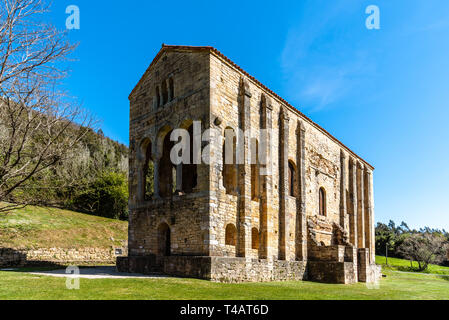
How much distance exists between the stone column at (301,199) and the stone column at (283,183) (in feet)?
5.35

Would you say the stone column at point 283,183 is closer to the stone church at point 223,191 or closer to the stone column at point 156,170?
the stone church at point 223,191

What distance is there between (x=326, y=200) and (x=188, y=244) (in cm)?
1269

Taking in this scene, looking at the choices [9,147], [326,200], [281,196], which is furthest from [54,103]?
[326,200]

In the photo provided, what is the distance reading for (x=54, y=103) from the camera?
1018 cm

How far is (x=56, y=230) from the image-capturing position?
26.9 metres

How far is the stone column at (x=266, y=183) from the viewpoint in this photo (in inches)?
692

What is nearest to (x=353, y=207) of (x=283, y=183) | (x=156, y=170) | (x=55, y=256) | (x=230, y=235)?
(x=283, y=183)

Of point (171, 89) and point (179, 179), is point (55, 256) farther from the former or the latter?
point (171, 89)

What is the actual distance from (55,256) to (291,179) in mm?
15371

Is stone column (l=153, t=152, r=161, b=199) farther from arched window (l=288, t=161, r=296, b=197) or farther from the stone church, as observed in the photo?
arched window (l=288, t=161, r=296, b=197)

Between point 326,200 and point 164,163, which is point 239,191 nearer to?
point 164,163

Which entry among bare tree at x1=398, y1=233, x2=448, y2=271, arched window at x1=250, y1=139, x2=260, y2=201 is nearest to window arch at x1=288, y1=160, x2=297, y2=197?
arched window at x1=250, y1=139, x2=260, y2=201

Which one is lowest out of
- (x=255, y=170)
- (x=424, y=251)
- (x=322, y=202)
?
(x=424, y=251)

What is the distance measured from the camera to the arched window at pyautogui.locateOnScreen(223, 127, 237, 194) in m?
17.1
